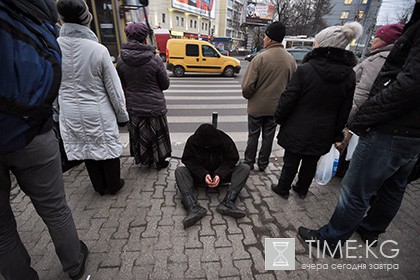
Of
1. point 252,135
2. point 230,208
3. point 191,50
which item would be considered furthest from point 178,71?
point 230,208

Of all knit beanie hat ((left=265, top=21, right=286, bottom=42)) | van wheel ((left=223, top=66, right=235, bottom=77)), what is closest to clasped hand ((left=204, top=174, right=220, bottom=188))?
knit beanie hat ((left=265, top=21, right=286, bottom=42))

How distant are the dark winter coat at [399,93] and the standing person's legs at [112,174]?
2.41 meters

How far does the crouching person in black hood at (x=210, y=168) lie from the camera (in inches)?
97.6

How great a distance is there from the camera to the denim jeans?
1.54 metres

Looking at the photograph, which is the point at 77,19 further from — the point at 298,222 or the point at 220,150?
the point at 298,222

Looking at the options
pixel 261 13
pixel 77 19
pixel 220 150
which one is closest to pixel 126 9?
pixel 77 19

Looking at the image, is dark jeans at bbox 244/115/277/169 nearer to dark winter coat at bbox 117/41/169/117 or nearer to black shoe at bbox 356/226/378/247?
dark winter coat at bbox 117/41/169/117

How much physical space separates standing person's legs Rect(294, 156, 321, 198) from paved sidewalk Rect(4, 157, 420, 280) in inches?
4.7

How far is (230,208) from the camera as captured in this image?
7.89 feet

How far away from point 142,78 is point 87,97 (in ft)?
2.38

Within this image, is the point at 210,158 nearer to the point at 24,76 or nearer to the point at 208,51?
the point at 24,76

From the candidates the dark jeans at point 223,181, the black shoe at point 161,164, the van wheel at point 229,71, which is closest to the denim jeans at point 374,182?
the dark jeans at point 223,181

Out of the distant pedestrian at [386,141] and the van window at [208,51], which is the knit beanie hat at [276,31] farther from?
the van window at [208,51]

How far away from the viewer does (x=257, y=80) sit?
289 centimetres
